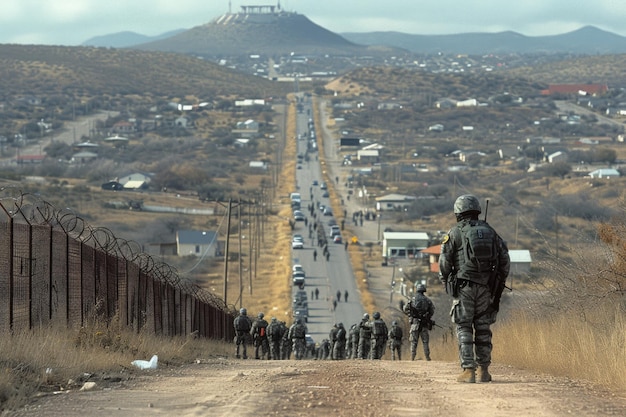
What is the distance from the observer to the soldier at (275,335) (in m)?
27.0

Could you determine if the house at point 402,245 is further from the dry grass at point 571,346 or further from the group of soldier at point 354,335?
the dry grass at point 571,346

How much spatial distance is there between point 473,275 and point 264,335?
14.9 metres

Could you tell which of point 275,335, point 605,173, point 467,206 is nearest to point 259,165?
point 605,173

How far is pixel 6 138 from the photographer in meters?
147

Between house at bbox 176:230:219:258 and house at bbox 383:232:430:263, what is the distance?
10.5 m

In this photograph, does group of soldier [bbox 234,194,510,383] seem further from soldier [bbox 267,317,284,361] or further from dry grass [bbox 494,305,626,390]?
soldier [bbox 267,317,284,361]

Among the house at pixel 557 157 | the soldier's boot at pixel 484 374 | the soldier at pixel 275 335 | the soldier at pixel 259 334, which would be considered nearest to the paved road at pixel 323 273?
the soldier at pixel 275 335

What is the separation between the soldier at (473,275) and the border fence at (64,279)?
4.13 meters

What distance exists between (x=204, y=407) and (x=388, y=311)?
44.4 m

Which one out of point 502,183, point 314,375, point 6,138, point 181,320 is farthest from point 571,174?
point 314,375

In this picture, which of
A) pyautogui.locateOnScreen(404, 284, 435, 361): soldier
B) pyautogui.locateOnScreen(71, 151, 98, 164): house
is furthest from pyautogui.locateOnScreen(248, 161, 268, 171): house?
pyautogui.locateOnScreen(404, 284, 435, 361): soldier

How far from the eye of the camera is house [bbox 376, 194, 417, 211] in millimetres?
104312

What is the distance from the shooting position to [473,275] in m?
12.3

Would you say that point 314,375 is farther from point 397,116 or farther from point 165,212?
point 397,116
